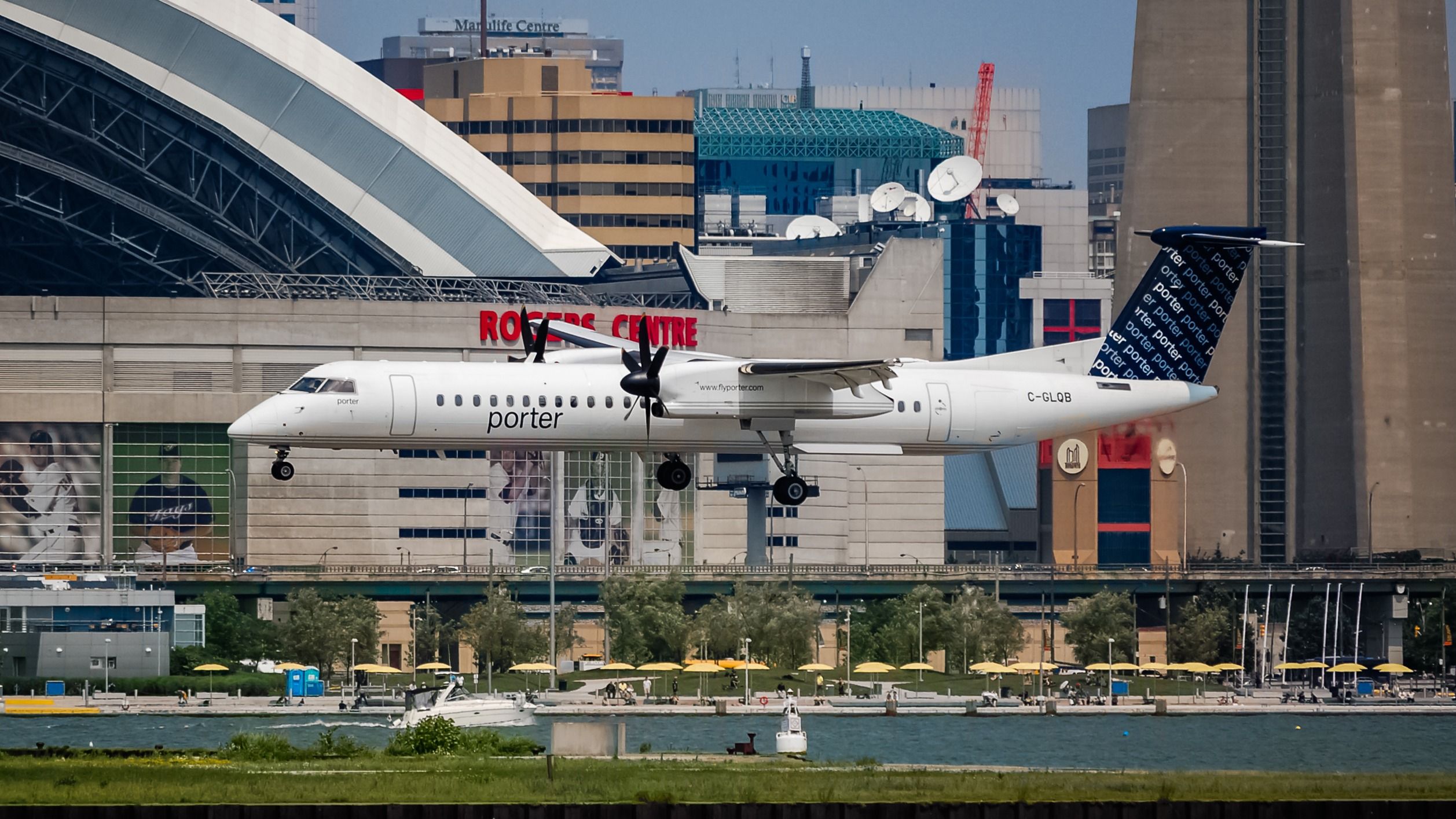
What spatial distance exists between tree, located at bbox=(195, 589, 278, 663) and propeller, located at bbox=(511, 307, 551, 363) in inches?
3437

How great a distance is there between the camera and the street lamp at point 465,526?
193 meters

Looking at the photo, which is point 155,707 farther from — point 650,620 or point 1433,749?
point 1433,749

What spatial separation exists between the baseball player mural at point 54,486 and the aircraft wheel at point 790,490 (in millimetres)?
115910

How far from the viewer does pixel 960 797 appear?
75500mm

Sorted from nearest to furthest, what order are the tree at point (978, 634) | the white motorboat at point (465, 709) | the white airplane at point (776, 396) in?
the white airplane at point (776, 396) → the white motorboat at point (465, 709) → the tree at point (978, 634)

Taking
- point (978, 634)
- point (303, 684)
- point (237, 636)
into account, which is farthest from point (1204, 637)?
point (237, 636)

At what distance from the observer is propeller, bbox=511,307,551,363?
87.8 metres

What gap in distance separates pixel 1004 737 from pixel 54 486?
83.9 metres

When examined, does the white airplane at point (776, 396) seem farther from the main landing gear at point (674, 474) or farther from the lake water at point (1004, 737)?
the lake water at point (1004, 737)

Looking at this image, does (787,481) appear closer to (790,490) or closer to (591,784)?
(790,490)

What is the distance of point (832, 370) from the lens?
3228 inches

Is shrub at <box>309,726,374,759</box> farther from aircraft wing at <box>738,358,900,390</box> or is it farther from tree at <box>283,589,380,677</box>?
tree at <box>283,589,380,677</box>

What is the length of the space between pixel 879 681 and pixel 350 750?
294 feet

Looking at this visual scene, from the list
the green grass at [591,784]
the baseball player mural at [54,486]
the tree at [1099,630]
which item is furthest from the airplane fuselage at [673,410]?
the baseball player mural at [54,486]
